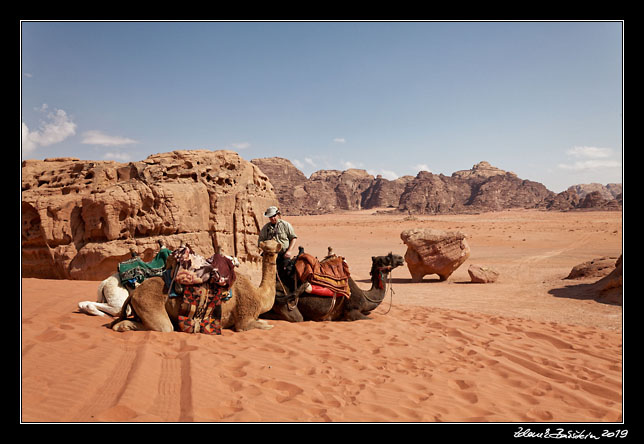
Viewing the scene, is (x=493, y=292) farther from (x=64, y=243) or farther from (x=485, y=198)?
(x=485, y=198)

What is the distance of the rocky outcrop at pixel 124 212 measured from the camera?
8070 mm

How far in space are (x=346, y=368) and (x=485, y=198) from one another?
101 m

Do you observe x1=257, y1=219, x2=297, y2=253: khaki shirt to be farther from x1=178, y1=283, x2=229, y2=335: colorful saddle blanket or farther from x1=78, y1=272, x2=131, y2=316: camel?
x1=78, y1=272, x2=131, y2=316: camel

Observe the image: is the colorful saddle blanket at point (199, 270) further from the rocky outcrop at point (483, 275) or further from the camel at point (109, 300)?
the rocky outcrop at point (483, 275)

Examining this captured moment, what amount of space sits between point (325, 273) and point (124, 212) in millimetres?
4922

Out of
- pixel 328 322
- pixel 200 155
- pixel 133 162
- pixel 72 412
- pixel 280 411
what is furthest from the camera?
pixel 200 155

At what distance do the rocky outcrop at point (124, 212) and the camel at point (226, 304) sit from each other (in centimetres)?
385

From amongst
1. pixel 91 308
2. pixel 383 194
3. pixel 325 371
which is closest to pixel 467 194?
pixel 383 194

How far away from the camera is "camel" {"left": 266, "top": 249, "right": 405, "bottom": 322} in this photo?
18.5 ft

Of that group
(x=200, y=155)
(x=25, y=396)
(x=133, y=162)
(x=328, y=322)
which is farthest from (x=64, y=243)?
(x=25, y=396)

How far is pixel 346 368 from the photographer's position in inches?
144

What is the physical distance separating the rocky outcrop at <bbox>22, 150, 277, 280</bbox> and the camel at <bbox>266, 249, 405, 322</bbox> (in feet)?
12.4

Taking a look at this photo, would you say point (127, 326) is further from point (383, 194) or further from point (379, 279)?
point (383, 194)

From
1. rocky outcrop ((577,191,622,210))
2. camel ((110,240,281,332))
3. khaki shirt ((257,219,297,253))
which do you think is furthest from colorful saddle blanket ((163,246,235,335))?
rocky outcrop ((577,191,622,210))
